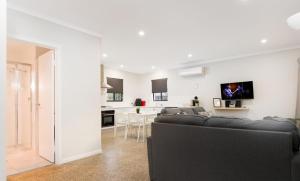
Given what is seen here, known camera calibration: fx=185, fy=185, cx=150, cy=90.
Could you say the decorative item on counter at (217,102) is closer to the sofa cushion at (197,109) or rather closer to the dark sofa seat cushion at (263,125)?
the sofa cushion at (197,109)

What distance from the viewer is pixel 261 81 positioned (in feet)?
19.5

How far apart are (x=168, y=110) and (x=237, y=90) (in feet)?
Answer: 8.09

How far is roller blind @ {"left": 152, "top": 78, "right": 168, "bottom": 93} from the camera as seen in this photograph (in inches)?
340

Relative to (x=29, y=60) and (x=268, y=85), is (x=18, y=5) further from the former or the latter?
(x=268, y=85)

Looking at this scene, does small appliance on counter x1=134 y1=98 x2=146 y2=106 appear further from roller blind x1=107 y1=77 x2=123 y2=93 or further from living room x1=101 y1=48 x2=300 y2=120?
roller blind x1=107 y1=77 x2=123 y2=93

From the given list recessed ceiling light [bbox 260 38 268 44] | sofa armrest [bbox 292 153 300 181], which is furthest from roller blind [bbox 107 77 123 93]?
sofa armrest [bbox 292 153 300 181]

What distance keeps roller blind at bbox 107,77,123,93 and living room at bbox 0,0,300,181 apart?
1306 millimetres

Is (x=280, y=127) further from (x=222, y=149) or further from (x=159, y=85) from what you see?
(x=159, y=85)

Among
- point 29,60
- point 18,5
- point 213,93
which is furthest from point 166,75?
point 18,5

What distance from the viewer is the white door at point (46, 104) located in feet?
11.3

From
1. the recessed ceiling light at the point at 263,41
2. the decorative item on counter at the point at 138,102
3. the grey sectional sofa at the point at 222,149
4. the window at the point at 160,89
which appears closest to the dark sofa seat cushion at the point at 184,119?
the grey sectional sofa at the point at 222,149

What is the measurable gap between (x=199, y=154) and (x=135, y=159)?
1.78 meters

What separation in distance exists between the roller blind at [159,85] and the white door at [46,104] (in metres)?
5.62

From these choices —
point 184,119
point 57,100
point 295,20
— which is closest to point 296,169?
point 184,119
